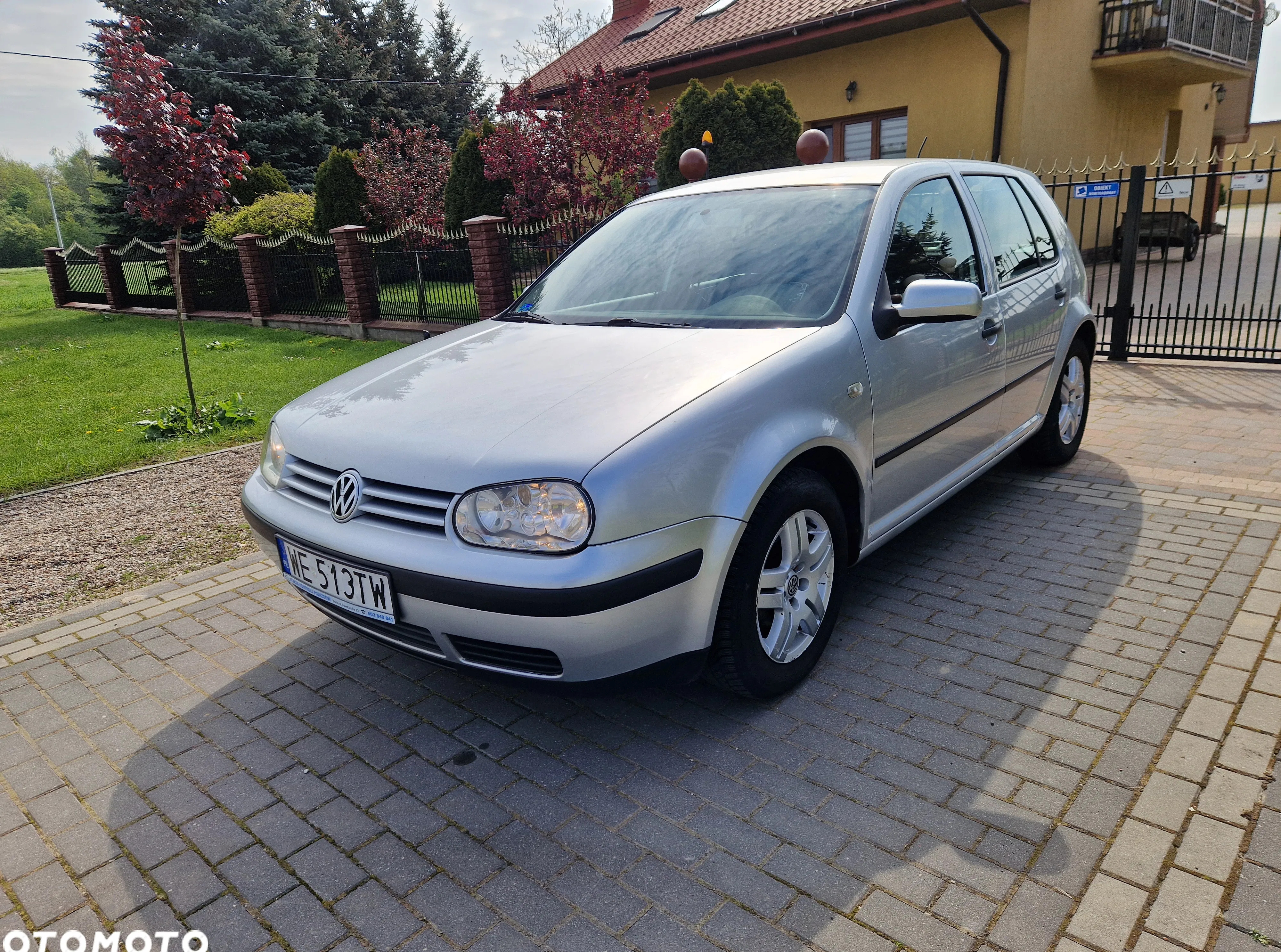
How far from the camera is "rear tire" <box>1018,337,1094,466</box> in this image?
16.7ft

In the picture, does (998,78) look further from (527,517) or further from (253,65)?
(253,65)

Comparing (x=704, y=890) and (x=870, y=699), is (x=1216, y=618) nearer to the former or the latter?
(x=870, y=699)

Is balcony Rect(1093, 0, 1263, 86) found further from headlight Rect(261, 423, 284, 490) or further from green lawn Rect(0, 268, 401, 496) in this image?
headlight Rect(261, 423, 284, 490)

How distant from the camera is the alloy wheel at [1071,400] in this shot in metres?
5.13

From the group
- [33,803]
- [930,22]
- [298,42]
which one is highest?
[298,42]

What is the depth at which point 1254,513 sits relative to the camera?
14.7 ft

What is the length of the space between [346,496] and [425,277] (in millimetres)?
10148

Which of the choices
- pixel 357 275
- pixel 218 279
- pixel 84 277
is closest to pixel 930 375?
pixel 357 275

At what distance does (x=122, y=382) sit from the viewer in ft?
34.9

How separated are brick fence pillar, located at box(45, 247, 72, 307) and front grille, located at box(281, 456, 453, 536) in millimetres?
23387

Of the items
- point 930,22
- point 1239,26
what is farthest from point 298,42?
point 1239,26

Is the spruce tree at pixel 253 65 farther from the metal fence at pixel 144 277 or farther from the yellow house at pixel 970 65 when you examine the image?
the yellow house at pixel 970 65

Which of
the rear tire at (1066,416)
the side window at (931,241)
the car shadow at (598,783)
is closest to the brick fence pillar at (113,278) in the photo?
the car shadow at (598,783)

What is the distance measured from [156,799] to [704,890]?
67.9 inches
